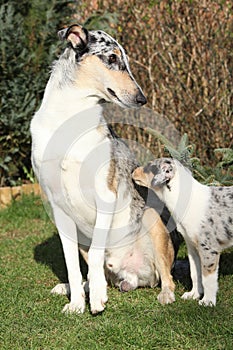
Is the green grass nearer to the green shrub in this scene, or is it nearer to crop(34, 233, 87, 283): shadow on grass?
crop(34, 233, 87, 283): shadow on grass

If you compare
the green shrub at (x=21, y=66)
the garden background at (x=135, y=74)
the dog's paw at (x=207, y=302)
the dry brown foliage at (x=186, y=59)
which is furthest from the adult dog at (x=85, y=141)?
the green shrub at (x=21, y=66)

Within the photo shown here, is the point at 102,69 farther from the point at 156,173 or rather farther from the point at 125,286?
the point at 125,286

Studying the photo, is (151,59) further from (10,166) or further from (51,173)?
(51,173)

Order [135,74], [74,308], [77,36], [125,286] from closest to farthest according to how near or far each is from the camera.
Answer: [77,36] → [74,308] → [125,286] → [135,74]

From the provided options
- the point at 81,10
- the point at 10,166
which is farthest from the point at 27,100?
the point at 81,10

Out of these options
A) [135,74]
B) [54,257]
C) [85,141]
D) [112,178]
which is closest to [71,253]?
[112,178]

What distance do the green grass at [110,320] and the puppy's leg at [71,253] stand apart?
0.16m

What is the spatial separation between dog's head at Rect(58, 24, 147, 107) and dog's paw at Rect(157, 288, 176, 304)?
5.00ft

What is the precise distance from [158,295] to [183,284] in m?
0.40

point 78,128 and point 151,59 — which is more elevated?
point 78,128

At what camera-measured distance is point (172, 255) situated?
522 centimetres

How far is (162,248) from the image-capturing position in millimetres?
5129

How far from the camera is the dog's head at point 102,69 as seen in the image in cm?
472

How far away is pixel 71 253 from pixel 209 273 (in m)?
1.14
